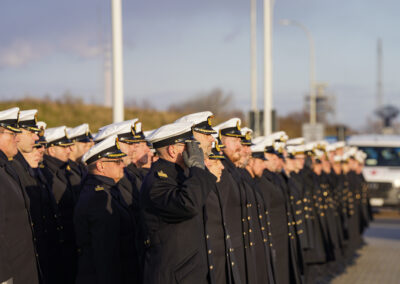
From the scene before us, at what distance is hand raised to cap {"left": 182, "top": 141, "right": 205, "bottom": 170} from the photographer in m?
5.10

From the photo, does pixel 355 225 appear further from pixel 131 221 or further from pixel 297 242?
pixel 131 221

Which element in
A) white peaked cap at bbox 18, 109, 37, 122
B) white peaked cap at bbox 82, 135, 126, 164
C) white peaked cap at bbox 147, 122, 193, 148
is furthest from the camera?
white peaked cap at bbox 18, 109, 37, 122

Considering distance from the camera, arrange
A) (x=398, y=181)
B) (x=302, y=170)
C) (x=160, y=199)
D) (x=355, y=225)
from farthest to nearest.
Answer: (x=398, y=181) < (x=355, y=225) < (x=302, y=170) < (x=160, y=199)

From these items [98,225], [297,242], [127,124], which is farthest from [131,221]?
[297,242]

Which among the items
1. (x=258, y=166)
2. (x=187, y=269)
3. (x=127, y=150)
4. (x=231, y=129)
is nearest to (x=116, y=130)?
(x=127, y=150)

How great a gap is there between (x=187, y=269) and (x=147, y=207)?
50cm

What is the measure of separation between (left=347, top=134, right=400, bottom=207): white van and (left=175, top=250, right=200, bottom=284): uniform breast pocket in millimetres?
20596

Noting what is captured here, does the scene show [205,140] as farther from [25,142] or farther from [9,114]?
[25,142]

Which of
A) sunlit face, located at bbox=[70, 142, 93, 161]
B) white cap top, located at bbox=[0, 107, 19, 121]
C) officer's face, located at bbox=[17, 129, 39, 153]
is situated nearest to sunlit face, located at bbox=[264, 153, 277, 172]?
sunlit face, located at bbox=[70, 142, 93, 161]

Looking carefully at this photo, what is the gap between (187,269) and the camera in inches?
203

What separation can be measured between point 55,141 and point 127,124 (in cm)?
152

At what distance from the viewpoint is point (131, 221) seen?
6.16 meters

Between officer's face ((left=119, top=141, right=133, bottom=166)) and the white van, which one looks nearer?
officer's face ((left=119, top=141, right=133, bottom=166))

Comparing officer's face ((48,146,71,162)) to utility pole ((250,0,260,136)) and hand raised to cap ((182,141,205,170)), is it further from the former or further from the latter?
utility pole ((250,0,260,136))
